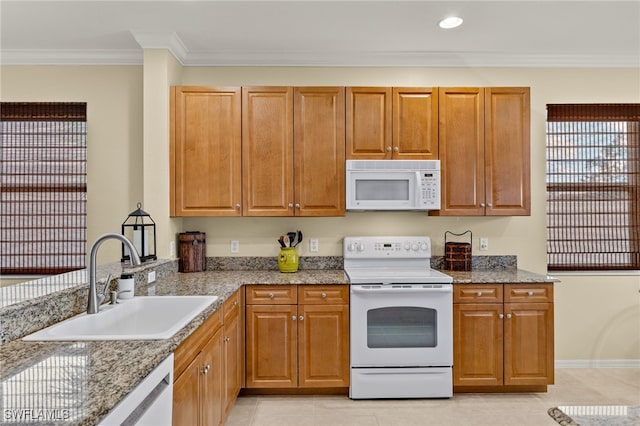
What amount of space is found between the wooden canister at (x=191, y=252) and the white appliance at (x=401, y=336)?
131cm

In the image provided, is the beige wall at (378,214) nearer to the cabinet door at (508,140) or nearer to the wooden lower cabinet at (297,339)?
the cabinet door at (508,140)

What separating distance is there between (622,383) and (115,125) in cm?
472

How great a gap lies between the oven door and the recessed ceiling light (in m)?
1.89

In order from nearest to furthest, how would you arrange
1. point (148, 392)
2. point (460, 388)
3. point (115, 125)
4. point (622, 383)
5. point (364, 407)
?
point (148, 392) < point (364, 407) < point (460, 388) < point (622, 383) < point (115, 125)

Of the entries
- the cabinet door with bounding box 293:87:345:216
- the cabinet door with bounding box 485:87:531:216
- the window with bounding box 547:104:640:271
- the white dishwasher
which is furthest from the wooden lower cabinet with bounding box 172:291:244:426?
the window with bounding box 547:104:640:271

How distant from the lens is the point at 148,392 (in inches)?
48.6

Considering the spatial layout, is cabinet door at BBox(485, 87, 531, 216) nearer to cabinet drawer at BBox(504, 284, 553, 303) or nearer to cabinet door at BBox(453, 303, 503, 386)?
cabinet drawer at BBox(504, 284, 553, 303)

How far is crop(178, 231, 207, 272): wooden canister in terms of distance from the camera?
335cm

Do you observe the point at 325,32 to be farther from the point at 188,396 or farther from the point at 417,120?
the point at 188,396

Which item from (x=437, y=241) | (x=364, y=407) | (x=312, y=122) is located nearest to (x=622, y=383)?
(x=437, y=241)

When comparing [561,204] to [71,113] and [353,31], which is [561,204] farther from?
[71,113]

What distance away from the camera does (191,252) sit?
3.37m

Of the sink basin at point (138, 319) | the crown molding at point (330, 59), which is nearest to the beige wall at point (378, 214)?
the crown molding at point (330, 59)

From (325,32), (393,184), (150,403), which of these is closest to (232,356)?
(150,403)
